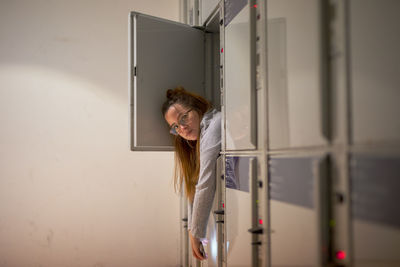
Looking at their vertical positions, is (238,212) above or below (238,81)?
below

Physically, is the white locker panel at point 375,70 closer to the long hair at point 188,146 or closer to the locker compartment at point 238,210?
the locker compartment at point 238,210

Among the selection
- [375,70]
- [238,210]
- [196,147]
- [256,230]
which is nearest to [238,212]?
[238,210]

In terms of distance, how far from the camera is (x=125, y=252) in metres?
2.72

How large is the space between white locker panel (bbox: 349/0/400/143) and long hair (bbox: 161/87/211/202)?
1.25m

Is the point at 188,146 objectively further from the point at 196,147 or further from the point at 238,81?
the point at 238,81

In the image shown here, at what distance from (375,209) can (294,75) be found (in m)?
0.44

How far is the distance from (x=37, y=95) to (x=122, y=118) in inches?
26.3

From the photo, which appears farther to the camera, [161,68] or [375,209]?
[161,68]

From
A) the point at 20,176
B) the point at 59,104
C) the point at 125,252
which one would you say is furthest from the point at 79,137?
the point at 125,252

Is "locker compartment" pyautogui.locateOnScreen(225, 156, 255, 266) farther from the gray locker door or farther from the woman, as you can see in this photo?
the gray locker door

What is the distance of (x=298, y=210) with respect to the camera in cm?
95

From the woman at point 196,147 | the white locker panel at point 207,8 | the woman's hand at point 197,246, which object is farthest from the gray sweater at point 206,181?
the white locker panel at point 207,8

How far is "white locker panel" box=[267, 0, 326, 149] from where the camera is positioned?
872mm

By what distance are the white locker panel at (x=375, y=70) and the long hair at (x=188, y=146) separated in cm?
125
